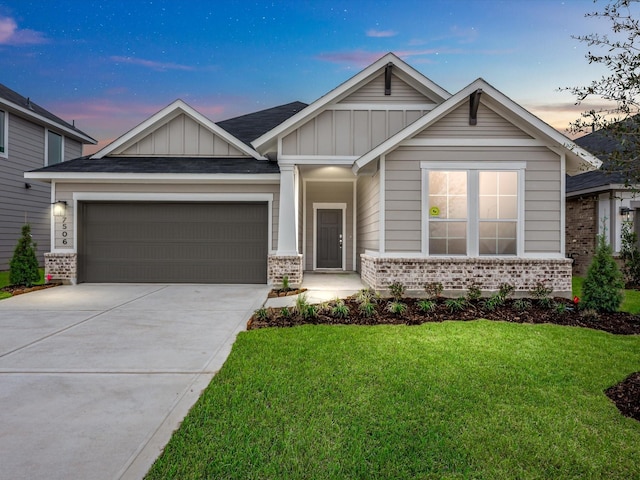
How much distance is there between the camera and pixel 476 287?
822 cm

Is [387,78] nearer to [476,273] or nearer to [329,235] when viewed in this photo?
[476,273]

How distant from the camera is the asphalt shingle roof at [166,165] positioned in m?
10.6

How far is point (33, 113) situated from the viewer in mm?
14742

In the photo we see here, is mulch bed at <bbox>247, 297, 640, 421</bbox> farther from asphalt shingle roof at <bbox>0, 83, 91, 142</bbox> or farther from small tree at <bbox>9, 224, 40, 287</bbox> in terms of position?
asphalt shingle roof at <bbox>0, 83, 91, 142</bbox>

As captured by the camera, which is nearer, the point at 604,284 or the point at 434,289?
the point at 604,284

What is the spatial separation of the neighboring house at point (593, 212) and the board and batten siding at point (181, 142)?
1106 centimetres

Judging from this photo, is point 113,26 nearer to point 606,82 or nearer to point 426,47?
point 426,47

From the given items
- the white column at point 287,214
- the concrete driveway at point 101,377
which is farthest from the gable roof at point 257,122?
the concrete driveway at point 101,377

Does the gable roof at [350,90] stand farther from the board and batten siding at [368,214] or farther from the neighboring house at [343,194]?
the board and batten siding at [368,214]

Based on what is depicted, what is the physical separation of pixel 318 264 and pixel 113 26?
15.3 m

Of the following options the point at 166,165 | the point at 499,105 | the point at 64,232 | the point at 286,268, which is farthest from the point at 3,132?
the point at 499,105

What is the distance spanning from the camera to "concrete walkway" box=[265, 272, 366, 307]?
8188 millimetres

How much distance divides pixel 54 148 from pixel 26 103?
2.02 m

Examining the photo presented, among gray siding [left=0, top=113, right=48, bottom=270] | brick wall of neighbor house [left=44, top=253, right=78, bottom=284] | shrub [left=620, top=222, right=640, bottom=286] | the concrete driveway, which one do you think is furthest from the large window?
shrub [left=620, top=222, right=640, bottom=286]
